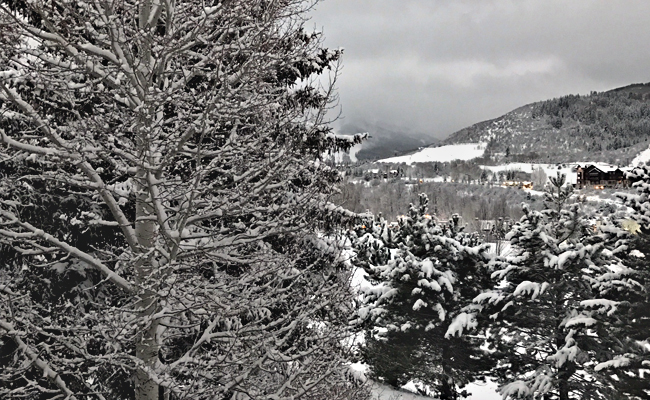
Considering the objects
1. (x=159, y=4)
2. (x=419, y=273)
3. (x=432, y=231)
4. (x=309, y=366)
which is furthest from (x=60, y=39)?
(x=432, y=231)

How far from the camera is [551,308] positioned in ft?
47.7

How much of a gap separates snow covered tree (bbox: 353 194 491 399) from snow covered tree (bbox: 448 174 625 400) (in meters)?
1.10

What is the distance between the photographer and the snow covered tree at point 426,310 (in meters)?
17.0

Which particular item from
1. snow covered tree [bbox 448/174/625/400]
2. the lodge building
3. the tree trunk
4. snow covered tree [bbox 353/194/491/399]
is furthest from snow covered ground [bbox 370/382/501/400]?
the lodge building

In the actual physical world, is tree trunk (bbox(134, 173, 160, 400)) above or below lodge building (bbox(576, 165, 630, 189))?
above

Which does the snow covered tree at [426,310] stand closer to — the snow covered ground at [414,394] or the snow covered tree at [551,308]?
the snow covered ground at [414,394]

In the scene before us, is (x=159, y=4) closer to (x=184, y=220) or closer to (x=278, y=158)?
(x=278, y=158)

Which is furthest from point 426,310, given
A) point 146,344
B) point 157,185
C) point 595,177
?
point 595,177

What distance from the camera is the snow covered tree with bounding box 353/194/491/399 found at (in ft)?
55.8

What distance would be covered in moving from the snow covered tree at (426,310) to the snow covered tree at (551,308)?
110cm

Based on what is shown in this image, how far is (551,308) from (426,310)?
4462 mm

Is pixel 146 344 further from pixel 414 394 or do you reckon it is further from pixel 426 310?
pixel 414 394

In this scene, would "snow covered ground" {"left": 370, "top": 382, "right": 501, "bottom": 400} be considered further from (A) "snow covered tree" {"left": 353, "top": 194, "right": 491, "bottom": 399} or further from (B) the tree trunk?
(B) the tree trunk

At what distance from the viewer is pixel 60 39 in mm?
4281
